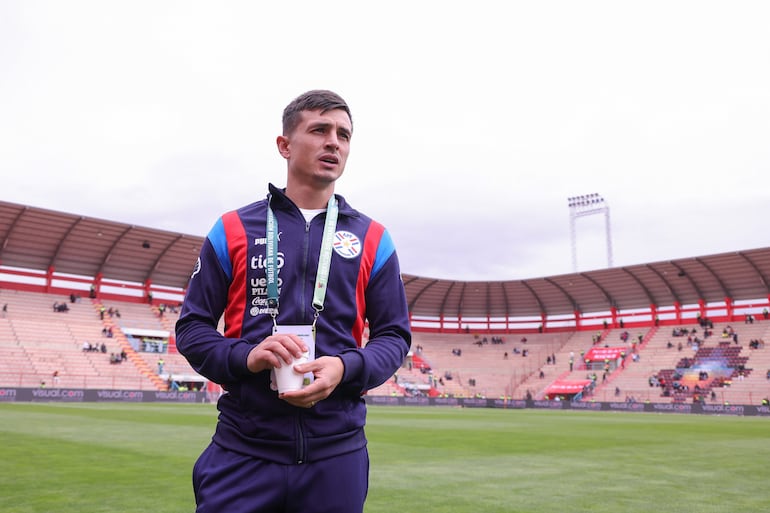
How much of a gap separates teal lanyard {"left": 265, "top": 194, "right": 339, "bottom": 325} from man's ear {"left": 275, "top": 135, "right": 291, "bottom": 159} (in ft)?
0.92

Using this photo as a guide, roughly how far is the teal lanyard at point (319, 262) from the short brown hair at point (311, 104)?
0.38m

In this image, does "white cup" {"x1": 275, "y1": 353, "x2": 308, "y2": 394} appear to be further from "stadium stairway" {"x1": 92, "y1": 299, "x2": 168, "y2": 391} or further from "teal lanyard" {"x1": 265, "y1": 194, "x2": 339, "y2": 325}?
"stadium stairway" {"x1": 92, "y1": 299, "x2": 168, "y2": 391}

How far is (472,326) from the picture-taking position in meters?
69.1

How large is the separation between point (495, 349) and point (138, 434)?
53458 mm

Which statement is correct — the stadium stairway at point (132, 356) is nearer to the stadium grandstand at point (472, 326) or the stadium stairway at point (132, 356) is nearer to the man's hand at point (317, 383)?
the stadium grandstand at point (472, 326)

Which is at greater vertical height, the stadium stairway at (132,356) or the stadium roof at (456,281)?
the stadium roof at (456,281)

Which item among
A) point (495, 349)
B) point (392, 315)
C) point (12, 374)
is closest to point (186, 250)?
point (12, 374)

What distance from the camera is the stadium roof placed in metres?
44.7

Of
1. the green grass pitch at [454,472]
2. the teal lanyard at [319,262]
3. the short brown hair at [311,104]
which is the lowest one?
the green grass pitch at [454,472]

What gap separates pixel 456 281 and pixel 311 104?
6003cm

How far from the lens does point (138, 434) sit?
15.0 meters

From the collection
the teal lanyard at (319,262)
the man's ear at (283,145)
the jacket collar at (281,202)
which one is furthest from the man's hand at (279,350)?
the man's ear at (283,145)

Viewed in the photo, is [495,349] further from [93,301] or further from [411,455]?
[411,455]

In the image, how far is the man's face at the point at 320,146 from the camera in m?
2.75
